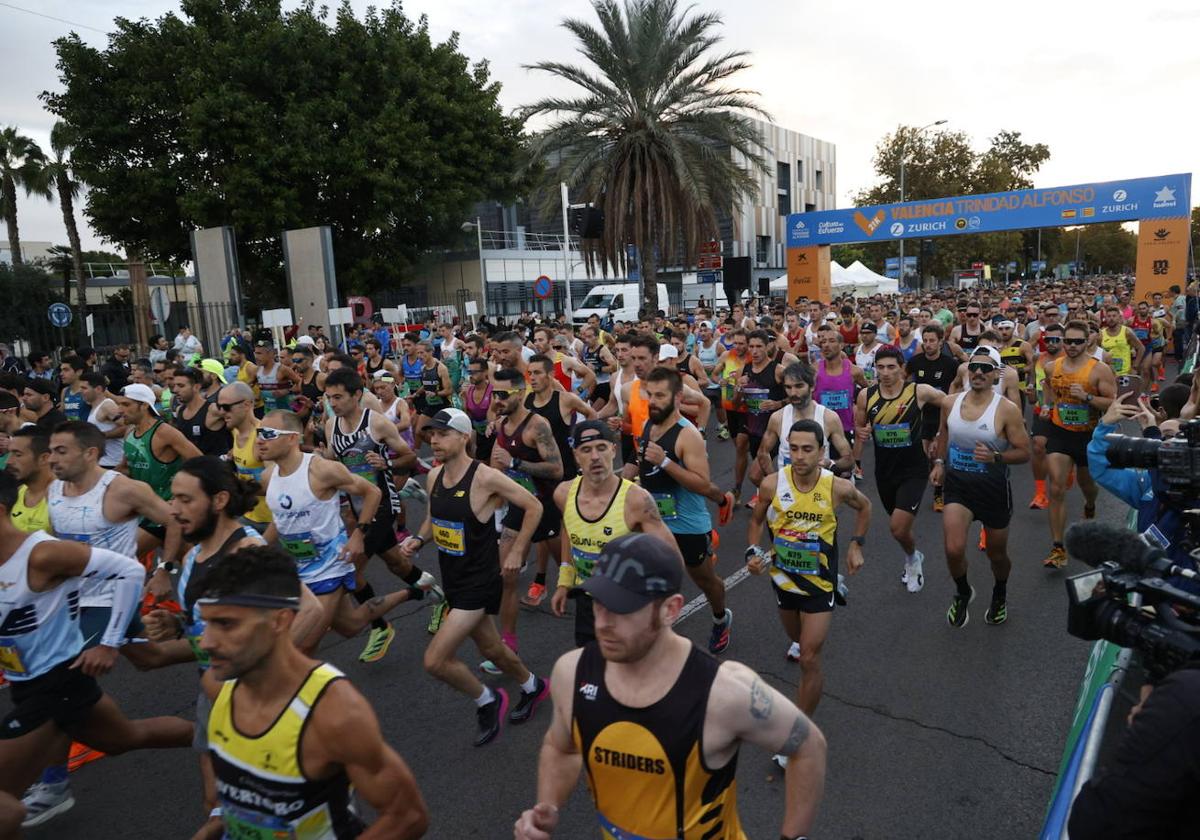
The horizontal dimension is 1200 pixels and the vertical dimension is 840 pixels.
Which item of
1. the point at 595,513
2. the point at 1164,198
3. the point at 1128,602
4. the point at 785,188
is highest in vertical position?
the point at 785,188

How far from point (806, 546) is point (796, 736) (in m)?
2.24

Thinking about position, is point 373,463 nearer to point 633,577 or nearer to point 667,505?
point 667,505

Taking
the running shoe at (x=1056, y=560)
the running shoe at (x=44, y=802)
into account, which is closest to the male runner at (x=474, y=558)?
the running shoe at (x=44, y=802)

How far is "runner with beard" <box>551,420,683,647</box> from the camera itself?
13.9ft

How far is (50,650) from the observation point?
3613mm

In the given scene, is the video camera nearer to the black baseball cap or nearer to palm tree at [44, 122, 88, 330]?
the black baseball cap

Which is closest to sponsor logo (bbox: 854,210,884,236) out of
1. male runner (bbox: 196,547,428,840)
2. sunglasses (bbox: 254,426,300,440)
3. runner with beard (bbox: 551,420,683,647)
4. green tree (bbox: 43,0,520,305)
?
green tree (bbox: 43,0,520,305)

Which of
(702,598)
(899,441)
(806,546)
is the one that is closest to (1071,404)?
(899,441)

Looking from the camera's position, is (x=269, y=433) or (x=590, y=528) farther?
(x=269, y=433)

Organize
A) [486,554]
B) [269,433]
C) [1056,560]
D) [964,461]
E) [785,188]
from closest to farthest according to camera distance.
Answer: [486,554], [269,433], [964,461], [1056,560], [785,188]

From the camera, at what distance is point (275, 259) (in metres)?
28.5

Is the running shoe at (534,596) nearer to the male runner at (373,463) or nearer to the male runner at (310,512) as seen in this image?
the male runner at (373,463)

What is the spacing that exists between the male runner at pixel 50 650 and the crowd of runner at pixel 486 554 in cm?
1

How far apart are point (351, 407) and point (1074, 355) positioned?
6507mm
